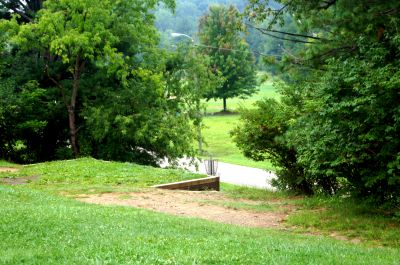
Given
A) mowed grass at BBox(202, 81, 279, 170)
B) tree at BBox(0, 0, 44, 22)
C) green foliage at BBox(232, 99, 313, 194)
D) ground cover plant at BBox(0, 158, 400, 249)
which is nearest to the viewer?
ground cover plant at BBox(0, 158, 400, 249)

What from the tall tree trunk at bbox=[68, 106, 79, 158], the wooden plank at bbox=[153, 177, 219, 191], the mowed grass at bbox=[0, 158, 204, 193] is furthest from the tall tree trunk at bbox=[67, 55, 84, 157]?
the wooden plank at bbox=[153, 177, 219, 191]

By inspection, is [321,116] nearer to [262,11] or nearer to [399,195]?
[399,195]

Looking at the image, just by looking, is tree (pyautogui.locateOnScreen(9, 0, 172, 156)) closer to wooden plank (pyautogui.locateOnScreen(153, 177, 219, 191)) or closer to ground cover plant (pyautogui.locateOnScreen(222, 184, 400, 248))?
wooden plank (pyautogui.locateOnScreen(153, 177, 219, 191))

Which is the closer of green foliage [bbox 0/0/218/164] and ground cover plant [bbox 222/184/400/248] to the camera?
ground cover plant [bbox 222/184/400/248]

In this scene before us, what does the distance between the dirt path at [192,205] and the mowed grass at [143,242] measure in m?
1.72

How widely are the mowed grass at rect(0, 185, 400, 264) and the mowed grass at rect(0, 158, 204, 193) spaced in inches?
198

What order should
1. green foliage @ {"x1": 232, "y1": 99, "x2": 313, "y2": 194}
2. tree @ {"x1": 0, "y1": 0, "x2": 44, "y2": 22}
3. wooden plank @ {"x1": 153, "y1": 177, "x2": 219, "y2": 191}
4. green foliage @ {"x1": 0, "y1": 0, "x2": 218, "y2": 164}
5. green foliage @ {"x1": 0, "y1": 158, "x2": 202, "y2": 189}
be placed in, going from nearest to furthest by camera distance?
green foliage @ {"x1": 232, "y1": 99, "x2": 313, "y2": 194} → green foliage @ {"x1": 0, "y1": 158, "x2": 202, "y2": 189} → wooden plank @ {"x1": 153, "y1": 177, "x2": 219, "y2": 191} → green foliage @ {"x1": 0, "y1": 0, "x2": 218, "y2": 164} → tree @ {"x1": 0, "y1": 0, "x2": 44, "y2": 22}

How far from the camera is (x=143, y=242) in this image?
311 inches

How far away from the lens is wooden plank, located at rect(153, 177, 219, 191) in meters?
17.6

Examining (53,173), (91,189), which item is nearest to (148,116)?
(53,173)

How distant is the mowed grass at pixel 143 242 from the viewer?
6.92m

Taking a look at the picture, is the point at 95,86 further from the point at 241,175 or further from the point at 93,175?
the point at 241,175

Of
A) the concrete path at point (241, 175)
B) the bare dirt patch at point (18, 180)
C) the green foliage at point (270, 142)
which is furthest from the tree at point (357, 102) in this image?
the concrete path at point (241, 175)

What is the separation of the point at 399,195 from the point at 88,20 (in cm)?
1577
